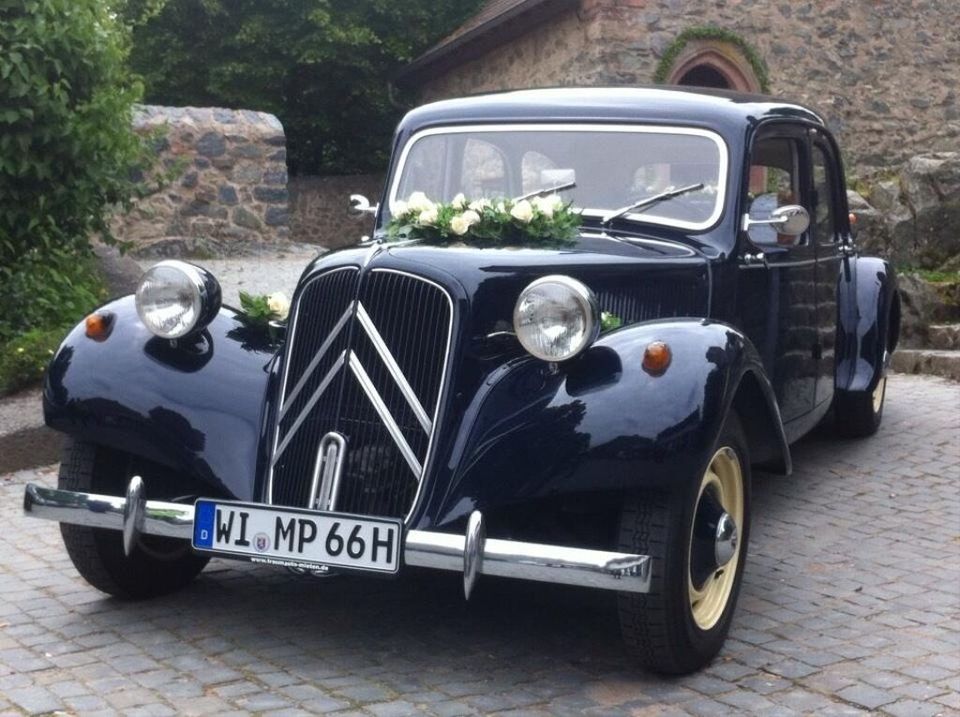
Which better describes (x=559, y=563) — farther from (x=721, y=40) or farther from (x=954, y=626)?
(x=721, y=40)

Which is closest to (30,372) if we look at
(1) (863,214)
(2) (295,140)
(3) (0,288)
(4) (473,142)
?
(3) (0,288)

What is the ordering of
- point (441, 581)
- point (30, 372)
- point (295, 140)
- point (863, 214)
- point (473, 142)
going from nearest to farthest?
point (441, 581)
point (473, 142)
point (30, 372)
point (863, 214)
point (295, 140)

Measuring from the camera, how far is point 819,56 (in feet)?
61.8

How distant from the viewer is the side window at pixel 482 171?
5.50m

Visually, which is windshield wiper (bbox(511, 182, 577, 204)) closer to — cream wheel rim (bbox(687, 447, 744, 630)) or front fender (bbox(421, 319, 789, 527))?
front fender (bbox(421, 319, 789, 527))

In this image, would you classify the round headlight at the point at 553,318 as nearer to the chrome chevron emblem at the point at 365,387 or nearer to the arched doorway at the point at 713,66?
the chrome chevron emblem at the point at 365,387

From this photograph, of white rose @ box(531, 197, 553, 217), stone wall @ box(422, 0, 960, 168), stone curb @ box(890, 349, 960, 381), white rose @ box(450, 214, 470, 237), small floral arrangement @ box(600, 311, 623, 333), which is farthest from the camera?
stone wall @ box(422, 0, 960, 168)

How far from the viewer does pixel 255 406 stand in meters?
4.36

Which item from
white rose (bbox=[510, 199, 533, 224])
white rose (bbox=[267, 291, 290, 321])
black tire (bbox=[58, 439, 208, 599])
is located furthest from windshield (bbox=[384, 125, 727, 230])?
black tire (bbox=[58, 439, 208, 599])

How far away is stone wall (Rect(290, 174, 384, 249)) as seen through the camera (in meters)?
21.2

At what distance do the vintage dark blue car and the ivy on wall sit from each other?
1262 cm

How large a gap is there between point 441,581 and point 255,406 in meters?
1.05

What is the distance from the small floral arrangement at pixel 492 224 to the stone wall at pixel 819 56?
12.7 meters

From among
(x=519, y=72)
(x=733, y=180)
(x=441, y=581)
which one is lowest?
(x=441, y=581)
